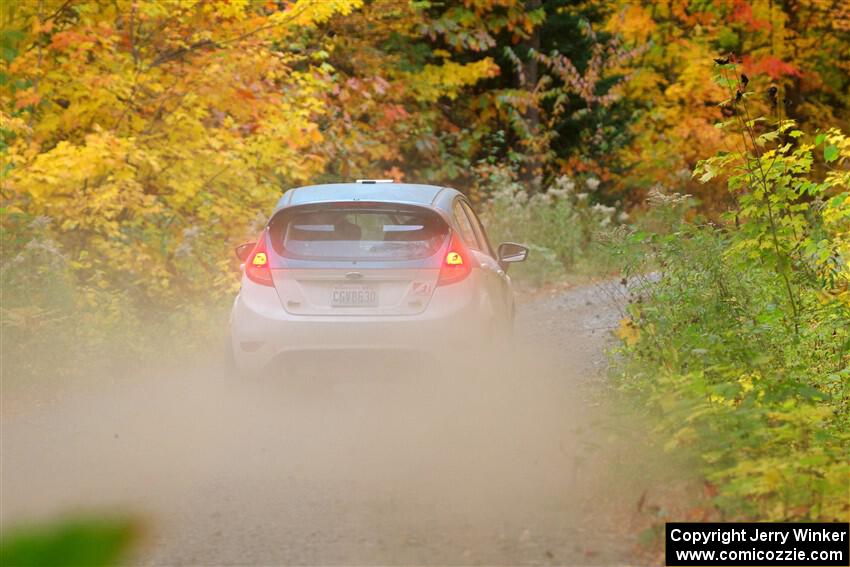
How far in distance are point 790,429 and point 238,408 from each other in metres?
4.68

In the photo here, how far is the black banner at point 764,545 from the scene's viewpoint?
4645 millimetres

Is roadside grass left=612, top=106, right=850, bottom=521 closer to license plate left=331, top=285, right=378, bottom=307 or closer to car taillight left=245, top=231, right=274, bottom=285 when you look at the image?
license plate left=331, top=285, right=378, bottom=307

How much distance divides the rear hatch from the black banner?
3767mm

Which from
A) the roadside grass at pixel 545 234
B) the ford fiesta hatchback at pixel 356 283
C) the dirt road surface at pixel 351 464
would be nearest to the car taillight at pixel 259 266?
the ford fiesta hatchback at pixel 356 283

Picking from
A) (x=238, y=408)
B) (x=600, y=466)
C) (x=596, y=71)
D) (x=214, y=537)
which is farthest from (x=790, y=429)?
(x=596, y=71)

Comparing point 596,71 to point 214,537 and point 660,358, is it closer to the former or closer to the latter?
point 660,358

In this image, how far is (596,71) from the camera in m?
24.0

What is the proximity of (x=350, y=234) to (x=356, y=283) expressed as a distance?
1.49 feet

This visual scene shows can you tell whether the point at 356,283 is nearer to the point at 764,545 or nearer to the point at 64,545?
the point at 764,545

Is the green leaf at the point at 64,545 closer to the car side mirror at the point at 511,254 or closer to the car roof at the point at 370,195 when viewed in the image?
the car roof at the point at 370,195

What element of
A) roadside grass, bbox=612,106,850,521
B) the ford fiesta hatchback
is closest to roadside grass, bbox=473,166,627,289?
roadside grass, bbox=612,106,850,521

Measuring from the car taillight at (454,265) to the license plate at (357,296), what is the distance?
50 centimetres

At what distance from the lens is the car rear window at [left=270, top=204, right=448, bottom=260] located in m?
8.51

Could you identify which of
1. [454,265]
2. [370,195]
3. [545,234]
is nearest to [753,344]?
[454,265]
